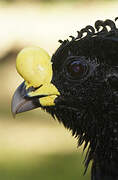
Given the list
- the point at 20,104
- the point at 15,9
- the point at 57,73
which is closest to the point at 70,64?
the point at 57,73

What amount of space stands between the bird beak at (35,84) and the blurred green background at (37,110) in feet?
17.9

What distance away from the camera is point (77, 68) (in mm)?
5414

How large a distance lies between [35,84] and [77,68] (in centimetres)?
34

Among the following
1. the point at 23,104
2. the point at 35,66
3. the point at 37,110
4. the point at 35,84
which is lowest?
the point at 37,110

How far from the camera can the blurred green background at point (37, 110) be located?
11.5 meters

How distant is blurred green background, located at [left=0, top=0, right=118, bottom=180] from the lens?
11461 mm

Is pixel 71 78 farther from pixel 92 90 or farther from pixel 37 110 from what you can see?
pixel 37 110

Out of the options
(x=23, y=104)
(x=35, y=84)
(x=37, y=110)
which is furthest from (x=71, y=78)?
(x=37, y=110)

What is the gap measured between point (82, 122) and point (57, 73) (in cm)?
42

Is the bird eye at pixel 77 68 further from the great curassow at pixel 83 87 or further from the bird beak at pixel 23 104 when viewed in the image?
the bird beak at pixel 23 104

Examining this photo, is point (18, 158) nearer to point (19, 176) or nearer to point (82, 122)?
point (19, 176)

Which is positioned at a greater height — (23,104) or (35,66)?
(35,66)

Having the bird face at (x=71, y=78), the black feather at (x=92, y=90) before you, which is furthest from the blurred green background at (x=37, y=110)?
the bird face at (x=71, y=78)

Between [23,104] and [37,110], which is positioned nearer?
[23,104]
